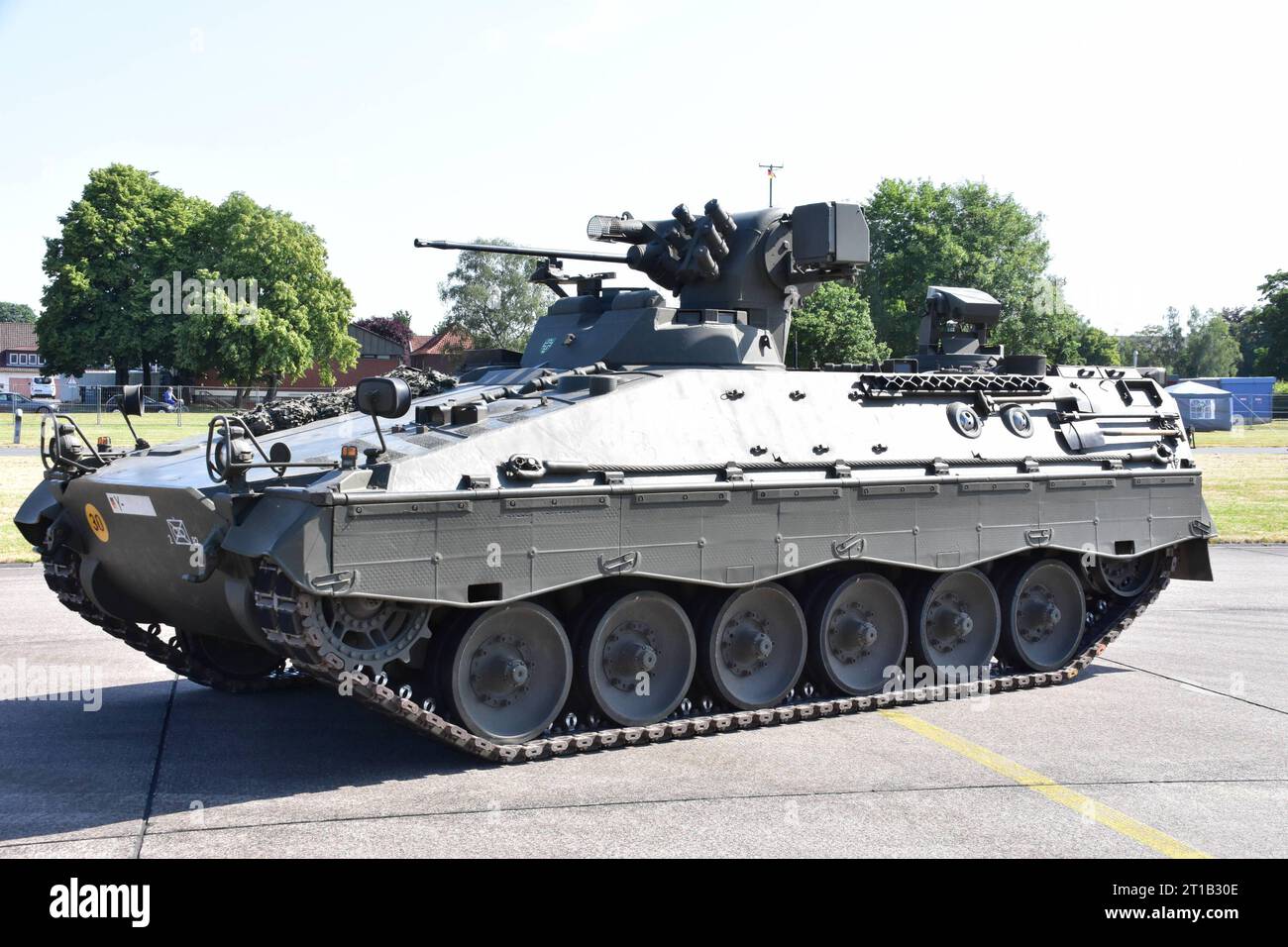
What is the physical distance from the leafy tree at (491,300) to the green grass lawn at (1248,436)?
35699 millimetres

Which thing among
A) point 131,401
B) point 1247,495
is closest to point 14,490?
point 131,401

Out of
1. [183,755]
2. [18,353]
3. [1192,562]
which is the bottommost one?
[183,755]

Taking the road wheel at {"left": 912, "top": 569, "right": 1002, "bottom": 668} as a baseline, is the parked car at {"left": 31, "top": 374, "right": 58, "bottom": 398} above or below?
above

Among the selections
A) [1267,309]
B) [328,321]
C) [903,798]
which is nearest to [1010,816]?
[903,798]

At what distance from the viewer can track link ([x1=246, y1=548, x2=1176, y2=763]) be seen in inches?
331

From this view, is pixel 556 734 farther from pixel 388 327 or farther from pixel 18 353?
pixel 18 353

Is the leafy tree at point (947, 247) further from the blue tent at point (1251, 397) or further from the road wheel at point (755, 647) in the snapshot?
the road wheel at point (755, 647)

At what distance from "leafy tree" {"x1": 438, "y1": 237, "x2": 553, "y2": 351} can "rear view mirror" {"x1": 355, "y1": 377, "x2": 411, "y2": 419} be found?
220ft

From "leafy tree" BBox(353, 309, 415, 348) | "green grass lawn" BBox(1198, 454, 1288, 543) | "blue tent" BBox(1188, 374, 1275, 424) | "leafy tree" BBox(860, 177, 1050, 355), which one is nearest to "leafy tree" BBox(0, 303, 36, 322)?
"leafy tree" BBox(353, 309, 415, 348)

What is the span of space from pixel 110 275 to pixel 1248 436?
5310cm

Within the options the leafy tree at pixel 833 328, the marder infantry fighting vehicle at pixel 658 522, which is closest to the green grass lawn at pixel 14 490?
the marder infantry fighting vehicle at pixel 658 522

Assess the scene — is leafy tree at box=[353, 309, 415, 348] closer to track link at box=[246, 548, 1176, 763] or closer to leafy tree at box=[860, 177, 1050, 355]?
leafy tree at box=[860, 177, 1050, 355]

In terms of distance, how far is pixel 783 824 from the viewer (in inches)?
315

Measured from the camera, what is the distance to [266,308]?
63.1 metres
